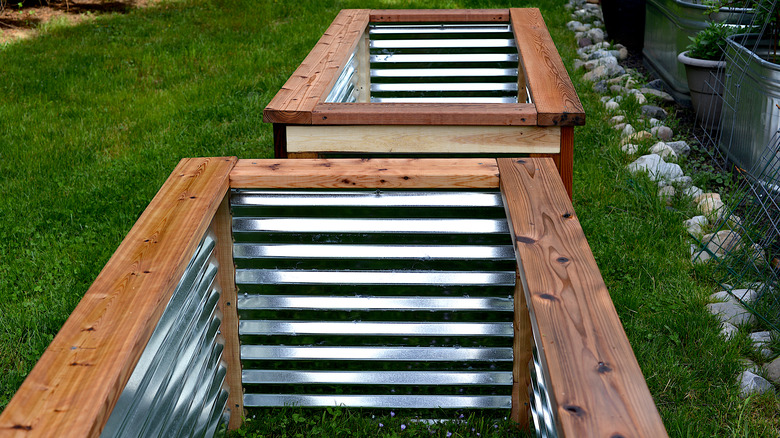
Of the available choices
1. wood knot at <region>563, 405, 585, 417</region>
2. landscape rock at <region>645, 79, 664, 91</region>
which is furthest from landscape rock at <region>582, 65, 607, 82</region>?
wood knot at <region>563, 405, 585, 417</region>

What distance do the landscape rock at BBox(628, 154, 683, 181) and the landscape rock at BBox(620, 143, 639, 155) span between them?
0.13m

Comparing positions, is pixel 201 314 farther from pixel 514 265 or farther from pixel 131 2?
pixel 131 2

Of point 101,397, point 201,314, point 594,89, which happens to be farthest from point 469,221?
point 594,89

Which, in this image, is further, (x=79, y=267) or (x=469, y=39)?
(x=469, y=39)

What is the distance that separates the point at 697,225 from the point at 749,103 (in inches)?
37.1

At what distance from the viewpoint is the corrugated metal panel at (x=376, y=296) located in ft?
6.64

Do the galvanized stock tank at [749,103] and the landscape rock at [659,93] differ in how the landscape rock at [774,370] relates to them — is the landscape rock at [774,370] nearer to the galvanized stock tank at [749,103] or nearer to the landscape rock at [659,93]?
the galvanized stock tank at [749,103]

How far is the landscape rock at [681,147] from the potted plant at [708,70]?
304mm

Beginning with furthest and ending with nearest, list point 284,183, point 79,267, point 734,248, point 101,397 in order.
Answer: point 79,267 < point 734,248 < point 284,183 < point 101,397

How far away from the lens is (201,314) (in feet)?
6.02

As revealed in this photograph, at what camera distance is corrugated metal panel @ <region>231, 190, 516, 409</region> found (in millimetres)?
2025

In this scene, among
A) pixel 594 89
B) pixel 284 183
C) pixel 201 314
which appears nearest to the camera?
pixel 201 314

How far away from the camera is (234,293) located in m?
2.06

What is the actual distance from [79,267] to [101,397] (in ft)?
7.81
